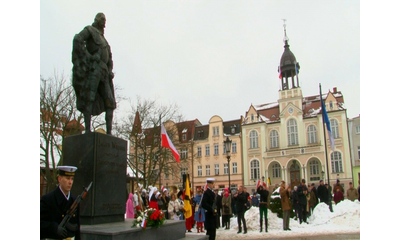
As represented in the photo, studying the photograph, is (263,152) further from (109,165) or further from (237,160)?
(109,165)

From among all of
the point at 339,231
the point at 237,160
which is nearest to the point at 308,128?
the point at 237,160

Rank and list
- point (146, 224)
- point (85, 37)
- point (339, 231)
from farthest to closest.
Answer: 1. point (339, 231)
2. point (85, 37)
3. point (146, 224)

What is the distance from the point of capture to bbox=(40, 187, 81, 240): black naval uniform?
353 centimetres

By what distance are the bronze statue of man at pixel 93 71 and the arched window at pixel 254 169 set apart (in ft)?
138

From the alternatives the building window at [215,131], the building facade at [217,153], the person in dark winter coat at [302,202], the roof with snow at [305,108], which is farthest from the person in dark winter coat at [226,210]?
the building window at [215,131]

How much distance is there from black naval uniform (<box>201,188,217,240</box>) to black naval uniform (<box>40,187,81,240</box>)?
5.46m

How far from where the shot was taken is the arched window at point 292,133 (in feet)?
153

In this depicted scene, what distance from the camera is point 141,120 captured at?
3241 cm

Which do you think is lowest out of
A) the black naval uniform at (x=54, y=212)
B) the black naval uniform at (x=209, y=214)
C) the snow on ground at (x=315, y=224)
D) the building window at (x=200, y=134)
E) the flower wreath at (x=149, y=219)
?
the snow on ground at (x=315, y=224)

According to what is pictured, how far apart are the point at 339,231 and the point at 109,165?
9238 millimetres

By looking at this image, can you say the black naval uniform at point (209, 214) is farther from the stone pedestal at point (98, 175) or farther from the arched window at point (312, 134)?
the arched window at point (312, 134)

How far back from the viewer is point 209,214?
8922mm

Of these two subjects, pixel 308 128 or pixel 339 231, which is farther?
pixel 308 128

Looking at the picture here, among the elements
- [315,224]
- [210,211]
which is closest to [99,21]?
[210,211]
